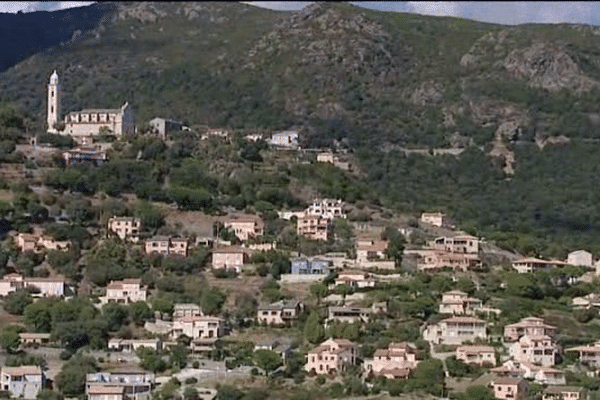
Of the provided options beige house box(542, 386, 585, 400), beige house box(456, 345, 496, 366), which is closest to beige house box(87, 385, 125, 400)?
beige house box(456, 345, 496, 366)

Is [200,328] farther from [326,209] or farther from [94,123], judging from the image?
[94,123]

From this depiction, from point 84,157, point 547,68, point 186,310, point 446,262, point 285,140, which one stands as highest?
point 547,68

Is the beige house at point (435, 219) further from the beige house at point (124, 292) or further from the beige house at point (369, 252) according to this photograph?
the beige house at point (124, 292)

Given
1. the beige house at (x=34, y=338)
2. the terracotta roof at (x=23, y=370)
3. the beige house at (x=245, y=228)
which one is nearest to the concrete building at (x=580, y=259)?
the beige house at (x=245, y=228)

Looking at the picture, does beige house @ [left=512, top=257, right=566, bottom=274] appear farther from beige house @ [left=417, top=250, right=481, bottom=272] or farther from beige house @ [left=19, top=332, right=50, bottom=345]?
beige house @ [left=19, top=332, right=50, bottom=345]

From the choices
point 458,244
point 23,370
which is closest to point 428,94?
point 458,244

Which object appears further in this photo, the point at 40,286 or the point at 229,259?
the point at 229,259
